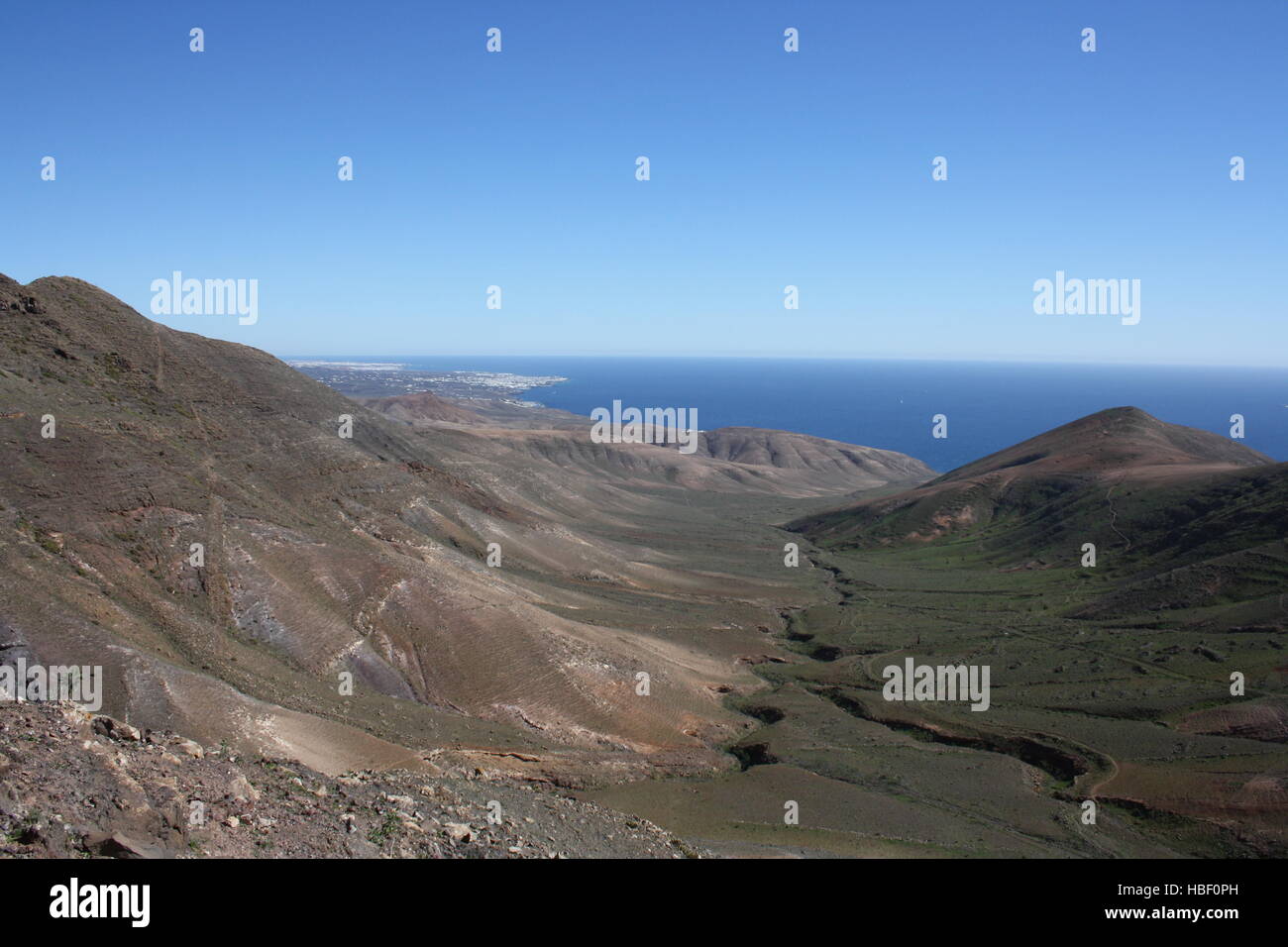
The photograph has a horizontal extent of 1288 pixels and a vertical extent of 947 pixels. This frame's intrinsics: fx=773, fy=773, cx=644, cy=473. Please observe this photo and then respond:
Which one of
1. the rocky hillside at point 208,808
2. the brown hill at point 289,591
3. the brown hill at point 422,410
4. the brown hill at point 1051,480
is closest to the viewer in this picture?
the rocky hillside at point 208,808

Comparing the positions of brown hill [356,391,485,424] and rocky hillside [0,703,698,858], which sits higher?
brown hill [356,391,485,424]

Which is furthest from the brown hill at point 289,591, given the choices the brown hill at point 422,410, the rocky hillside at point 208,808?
the brown hill at point 422,410

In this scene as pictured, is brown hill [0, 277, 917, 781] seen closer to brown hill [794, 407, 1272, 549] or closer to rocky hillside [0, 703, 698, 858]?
rocky hillside [0, 703, 698, 858]

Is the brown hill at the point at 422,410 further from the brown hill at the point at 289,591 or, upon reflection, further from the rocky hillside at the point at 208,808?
the rocky hillside at the point at 208,808

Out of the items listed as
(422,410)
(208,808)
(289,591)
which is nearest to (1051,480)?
(289,591)

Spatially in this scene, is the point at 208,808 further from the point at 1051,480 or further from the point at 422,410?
the point at 422,410

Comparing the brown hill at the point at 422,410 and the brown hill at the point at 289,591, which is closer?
the brown hill at the point at 289,591

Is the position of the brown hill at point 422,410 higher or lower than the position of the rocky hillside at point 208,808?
higher

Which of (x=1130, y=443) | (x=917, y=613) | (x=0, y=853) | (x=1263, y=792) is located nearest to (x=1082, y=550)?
(x=917, y=613)

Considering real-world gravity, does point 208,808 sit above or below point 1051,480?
below

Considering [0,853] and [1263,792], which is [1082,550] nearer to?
[1263,792]

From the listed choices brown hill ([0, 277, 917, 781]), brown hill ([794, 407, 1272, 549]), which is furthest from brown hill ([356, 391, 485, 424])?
brown hill ([0, 277, 917, 781])
